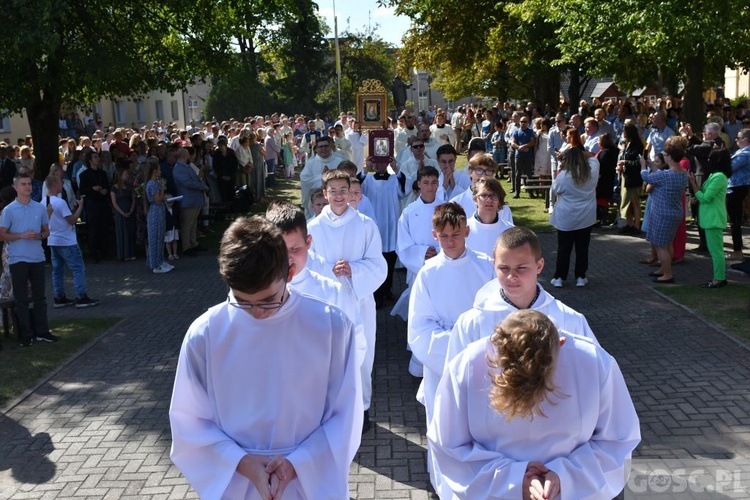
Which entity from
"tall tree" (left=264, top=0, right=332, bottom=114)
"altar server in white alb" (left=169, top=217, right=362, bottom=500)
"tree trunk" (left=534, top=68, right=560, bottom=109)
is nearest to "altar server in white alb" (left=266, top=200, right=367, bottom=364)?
"altar server in white alb" (left=169, top=217, right=362, bottom=500)

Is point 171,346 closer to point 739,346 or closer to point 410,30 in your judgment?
point 739,346

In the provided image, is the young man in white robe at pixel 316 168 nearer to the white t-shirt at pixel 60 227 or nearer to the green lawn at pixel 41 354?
the white t-shirt at pixel 60 227

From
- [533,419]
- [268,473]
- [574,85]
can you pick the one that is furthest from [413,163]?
[574,85]

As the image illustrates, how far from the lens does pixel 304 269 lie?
569cm

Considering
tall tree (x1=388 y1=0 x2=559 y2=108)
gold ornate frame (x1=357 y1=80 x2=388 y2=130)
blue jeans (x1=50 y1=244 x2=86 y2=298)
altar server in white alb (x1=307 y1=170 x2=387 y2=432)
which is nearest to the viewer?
altar server in white alb (x1=307 y1=170 x2=387 y2=432)

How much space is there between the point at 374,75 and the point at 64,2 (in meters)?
49.4

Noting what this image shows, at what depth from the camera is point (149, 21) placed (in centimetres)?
1770

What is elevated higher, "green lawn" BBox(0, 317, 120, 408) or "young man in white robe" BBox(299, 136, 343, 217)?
"young man in white robe" BBox(299, 136, 343, 217)

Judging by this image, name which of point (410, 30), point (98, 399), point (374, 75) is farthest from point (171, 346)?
point (374, 75)

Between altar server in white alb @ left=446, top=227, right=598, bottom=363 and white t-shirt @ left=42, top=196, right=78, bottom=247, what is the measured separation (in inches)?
332

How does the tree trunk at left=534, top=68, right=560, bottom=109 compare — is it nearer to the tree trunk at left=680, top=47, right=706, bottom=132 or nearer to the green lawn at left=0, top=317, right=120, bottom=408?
the tree trunk at left=680, top=47, right=706, bottom=132

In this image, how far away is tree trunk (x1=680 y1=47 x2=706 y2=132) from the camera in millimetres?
19266

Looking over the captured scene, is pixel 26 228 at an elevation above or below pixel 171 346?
above

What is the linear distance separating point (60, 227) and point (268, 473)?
9049 millimetres
